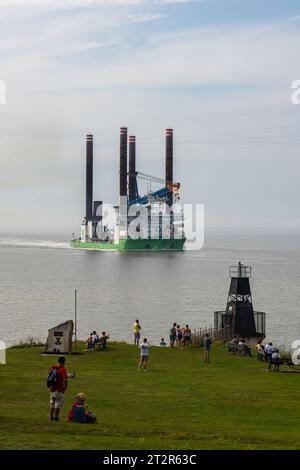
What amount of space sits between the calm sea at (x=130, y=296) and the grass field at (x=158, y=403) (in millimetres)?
21407

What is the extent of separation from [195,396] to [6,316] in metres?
44.7

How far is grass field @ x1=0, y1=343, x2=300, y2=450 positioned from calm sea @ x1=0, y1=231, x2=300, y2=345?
21.4 m

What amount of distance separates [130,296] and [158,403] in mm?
65411

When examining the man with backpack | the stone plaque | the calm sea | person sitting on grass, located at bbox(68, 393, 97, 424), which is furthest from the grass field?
the calm sea

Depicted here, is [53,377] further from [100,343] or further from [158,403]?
[100,343]

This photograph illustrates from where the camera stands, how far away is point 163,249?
182 meters

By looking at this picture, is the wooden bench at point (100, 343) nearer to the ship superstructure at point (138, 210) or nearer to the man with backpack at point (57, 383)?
the man with backpack at point (57, 383)

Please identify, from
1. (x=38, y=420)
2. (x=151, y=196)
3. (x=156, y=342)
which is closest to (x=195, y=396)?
(x=38, y=420)

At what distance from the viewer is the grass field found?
1381cm

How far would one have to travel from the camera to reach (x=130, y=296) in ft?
274

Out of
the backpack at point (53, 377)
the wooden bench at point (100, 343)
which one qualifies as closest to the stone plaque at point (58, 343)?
the wooden bench at point (100, 343)

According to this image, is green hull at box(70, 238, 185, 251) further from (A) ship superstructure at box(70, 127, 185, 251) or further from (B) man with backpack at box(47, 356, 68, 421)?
(B) man with backpack at box(47, 356, 68, 421)

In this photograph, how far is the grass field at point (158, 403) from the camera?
1381 cm

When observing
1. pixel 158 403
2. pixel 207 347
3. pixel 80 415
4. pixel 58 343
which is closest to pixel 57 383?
pixel 80 415
